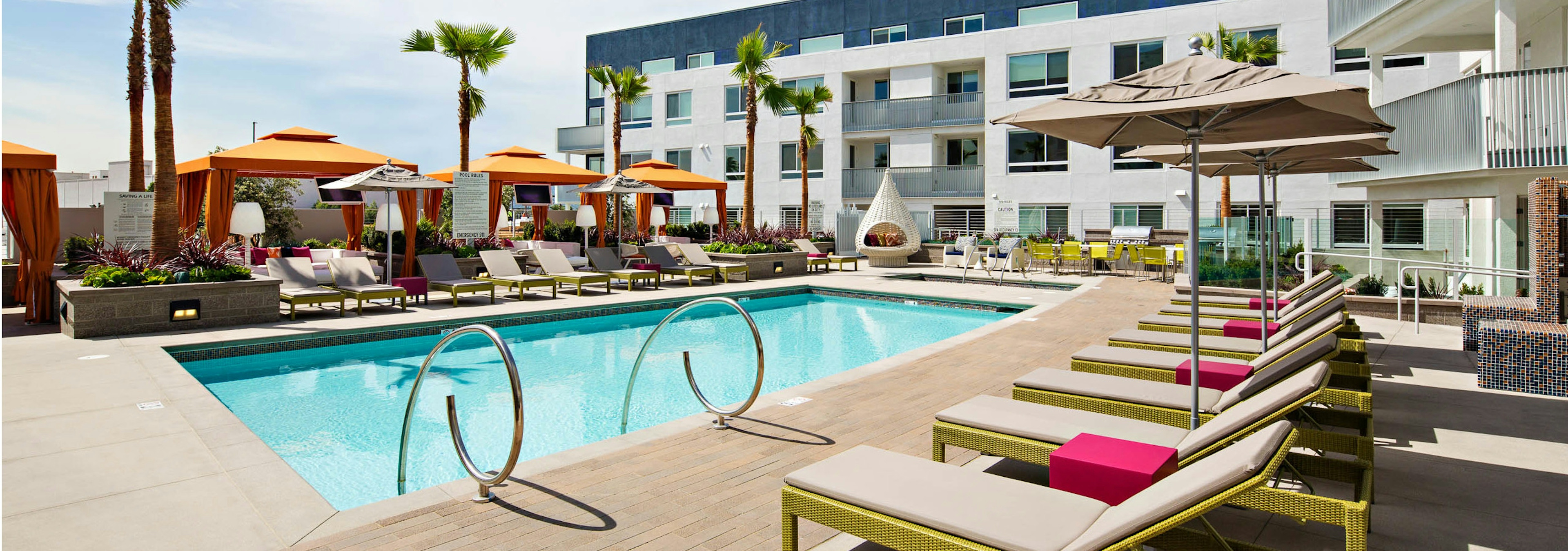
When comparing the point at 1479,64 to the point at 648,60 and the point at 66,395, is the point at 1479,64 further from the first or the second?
the point at 648,60

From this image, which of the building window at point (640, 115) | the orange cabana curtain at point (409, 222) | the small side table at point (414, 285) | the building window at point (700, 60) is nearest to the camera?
the small side table at point (414, 285)

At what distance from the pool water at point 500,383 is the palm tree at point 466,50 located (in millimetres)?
7521

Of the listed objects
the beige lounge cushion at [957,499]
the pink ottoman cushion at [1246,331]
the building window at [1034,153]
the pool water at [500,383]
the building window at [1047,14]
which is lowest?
the pool water at [500,383]

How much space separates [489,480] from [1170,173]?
2313cm

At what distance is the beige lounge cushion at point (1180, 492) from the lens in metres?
2.44

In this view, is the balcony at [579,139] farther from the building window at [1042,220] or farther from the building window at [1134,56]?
the building window at [1134,56]

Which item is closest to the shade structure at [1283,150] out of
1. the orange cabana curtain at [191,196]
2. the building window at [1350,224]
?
the orange cabana curtain at [191,196]

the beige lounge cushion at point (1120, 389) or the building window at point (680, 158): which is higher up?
the building window at point (680, 158)

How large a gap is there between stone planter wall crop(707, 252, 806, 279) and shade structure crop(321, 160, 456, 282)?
236 inches

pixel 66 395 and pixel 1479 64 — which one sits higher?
pixel 1479 64

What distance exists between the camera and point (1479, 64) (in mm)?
15617

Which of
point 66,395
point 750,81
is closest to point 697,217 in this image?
point 750,81

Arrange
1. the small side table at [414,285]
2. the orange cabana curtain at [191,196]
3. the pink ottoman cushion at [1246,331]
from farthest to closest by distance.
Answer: the orange cabana curtain at [191,196] → the small side table at [414,285] → the pink ottoman cushion at [1246,331]

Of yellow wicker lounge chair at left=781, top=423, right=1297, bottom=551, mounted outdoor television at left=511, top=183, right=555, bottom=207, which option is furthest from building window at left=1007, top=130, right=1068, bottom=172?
yellow wicker lounge chair at left=781, top=423, right=1297, bottom=551
